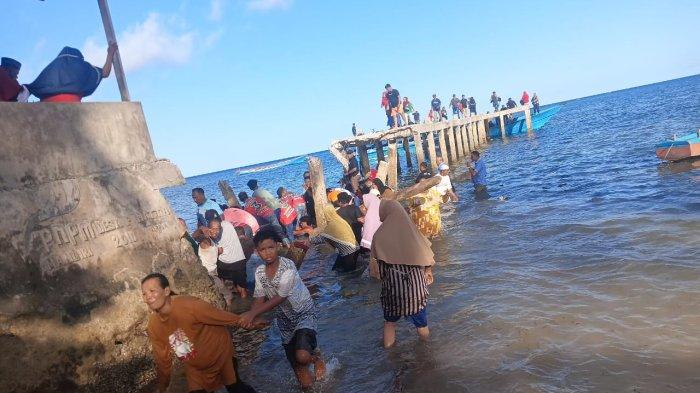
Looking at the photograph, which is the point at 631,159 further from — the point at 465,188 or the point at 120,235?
the point at 120,235

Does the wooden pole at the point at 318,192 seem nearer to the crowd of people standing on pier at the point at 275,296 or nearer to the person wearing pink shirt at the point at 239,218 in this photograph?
the person wearing pink shirt at the point at 239,218

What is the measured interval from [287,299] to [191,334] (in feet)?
2.82

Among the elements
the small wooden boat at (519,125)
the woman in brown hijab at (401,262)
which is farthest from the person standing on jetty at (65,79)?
the small wooden boat at (519,125)

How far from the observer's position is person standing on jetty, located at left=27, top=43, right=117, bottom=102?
13.5 ft

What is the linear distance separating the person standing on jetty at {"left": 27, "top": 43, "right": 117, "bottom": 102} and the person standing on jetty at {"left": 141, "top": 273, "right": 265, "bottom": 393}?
2.63 m

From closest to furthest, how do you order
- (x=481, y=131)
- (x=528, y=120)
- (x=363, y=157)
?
(x=363, y=157)
(x=481, y=131)
(x=528, y=120)

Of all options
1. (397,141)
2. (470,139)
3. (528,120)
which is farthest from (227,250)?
(528,120)

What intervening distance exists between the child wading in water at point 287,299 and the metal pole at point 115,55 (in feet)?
9.13

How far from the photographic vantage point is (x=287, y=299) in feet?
11.5

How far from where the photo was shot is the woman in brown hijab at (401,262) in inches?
156

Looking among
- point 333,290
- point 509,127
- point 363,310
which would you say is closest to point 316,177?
point 333,290

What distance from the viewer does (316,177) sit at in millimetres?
→ 10484

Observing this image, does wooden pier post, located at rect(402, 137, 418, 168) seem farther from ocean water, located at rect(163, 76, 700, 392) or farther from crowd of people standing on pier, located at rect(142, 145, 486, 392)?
crowd of people standing on pier, located at rect(142, 145, 486, 392)

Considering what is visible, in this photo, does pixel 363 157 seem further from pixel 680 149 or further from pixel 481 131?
pixel 481 131
